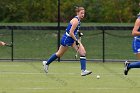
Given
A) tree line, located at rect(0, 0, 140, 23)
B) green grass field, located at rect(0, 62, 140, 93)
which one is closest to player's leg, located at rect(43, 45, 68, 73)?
green grass field, located at rect(0, 62, 140, 93)

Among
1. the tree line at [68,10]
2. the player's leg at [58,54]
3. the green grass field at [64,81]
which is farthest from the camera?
the tree line at [68,10]

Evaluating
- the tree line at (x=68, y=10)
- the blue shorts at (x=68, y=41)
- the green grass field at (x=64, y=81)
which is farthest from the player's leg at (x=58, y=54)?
→ the tree line at (x=68, y=10)

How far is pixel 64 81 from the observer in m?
16.2

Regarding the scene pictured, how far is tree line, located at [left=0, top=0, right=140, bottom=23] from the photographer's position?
1703 inches

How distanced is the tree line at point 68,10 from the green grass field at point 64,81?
22.8 m

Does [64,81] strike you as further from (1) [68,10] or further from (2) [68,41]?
(1) [68,10]

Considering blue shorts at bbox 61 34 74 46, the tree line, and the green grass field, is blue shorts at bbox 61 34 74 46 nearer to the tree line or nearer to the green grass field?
the green grass field

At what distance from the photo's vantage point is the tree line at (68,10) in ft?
142

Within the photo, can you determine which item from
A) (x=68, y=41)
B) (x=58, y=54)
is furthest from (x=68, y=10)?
(x=68, y=41)

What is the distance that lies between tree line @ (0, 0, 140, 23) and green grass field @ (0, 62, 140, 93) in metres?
22.8

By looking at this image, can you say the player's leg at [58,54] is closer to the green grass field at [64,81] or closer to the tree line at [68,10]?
the green grass field at [64,81]

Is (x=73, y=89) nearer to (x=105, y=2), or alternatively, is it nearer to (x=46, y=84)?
(x=46, y=84)

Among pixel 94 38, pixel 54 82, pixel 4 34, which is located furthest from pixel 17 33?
pixel 54 82

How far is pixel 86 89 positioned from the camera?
559 inches
